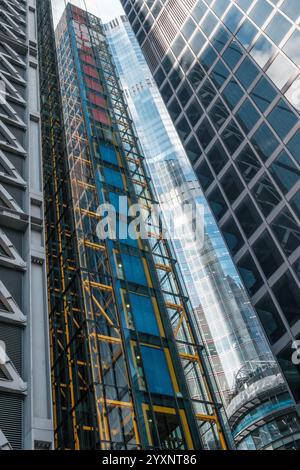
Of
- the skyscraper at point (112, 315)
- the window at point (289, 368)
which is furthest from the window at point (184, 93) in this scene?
the window at point (289, 368)

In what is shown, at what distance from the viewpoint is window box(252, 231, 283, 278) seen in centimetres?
3944

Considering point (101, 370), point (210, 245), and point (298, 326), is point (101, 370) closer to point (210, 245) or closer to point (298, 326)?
point (298, 326)

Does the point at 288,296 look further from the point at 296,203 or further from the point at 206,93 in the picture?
the point at 206,93

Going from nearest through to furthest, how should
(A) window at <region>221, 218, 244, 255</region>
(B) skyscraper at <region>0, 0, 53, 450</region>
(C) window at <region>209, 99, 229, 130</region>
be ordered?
(B) skyscraper at <region>0, 0, 53, 450</region> → (A) window at <region>221, 218, 244, 255</region> → (C) window at <region>209, 99, 229, 130</region>

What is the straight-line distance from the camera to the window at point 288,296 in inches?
1438

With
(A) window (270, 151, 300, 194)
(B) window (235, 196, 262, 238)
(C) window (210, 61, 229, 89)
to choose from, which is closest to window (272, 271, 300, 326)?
(B) window (235, 196, 262, 238)

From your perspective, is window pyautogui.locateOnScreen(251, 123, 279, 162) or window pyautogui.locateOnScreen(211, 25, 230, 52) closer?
window pyautogui.locateOnScreen(251, 123, 279, 162)

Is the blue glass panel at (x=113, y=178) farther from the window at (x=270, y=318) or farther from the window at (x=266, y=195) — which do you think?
the window at (x=270, y=318)

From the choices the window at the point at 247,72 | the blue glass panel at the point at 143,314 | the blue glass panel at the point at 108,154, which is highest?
the window at the point at 247,72

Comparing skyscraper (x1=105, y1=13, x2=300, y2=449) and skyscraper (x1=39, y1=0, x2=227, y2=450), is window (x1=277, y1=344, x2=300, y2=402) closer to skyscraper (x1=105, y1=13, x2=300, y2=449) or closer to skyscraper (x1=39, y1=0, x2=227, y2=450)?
skyscraper (x1=39, y1=0, x2=227, y2=450)

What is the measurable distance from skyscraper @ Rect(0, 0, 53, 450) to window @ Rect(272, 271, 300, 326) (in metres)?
19.9

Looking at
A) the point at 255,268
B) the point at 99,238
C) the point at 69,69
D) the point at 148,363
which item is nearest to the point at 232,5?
the point at 69,69

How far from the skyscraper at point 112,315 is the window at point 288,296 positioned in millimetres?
10281

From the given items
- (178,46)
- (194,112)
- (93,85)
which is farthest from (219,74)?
(93,85)
